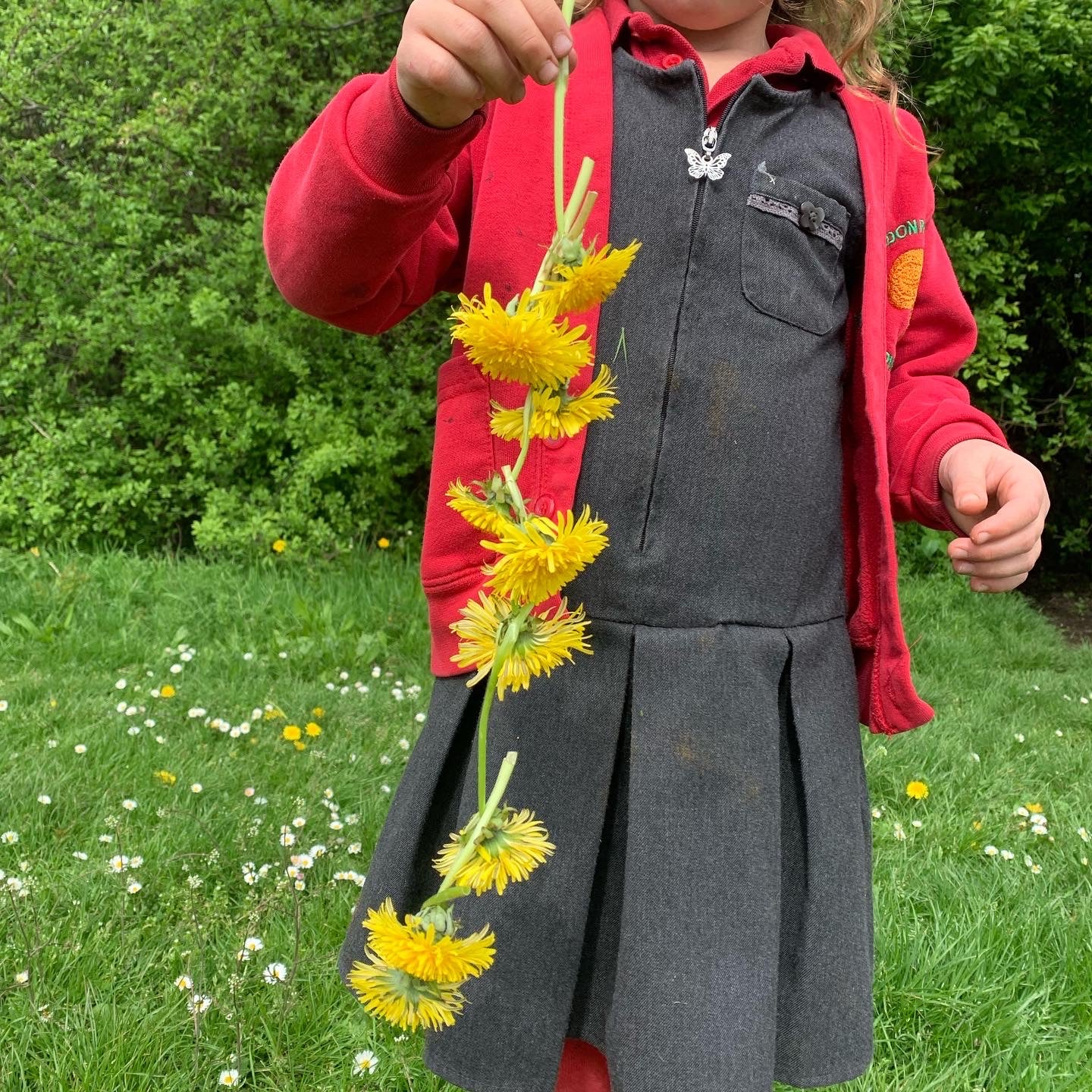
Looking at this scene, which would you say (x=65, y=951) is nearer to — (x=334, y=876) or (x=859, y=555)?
(x=334, y=876)

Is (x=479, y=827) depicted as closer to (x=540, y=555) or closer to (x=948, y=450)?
(x=540, y=555)

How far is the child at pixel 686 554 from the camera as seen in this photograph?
0.98 metres

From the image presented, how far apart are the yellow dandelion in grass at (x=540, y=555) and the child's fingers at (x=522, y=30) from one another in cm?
31

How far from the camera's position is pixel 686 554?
1.04 meters

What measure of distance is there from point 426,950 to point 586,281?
38 centimetres

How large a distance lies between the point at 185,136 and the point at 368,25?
2.65 ft

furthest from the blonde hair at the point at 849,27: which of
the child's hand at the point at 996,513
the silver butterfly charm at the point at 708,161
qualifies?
the child's hand at the point at 996,513

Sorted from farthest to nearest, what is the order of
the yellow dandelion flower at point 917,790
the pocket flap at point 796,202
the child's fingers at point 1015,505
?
the yellow dandelion flower at point 917,790
the pocket flap at point 796,202
the child's fingers at point 1015,505

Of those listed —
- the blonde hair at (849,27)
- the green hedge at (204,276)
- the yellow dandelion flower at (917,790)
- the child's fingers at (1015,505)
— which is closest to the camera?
the child's fingers at (1015,505)

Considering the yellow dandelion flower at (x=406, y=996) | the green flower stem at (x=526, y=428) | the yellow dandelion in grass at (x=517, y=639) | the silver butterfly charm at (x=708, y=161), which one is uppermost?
the silver butterfly charm at (x=708, y=161)

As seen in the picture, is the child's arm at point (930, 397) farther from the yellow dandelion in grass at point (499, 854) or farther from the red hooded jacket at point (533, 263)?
the yellow dandelion in grass at point (499, 854)

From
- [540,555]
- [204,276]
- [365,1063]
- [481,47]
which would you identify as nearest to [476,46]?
[481,47]

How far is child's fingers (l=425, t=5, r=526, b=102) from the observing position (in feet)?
2.28

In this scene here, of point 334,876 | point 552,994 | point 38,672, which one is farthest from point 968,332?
point 38,672
